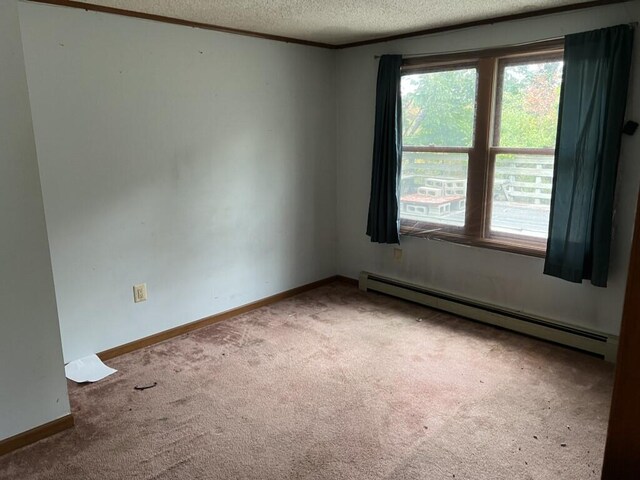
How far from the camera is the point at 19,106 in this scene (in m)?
2.04

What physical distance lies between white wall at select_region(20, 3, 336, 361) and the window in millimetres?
868

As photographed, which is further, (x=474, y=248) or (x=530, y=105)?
(x=474, y=248)

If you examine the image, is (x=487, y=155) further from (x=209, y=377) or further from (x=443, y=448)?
(x=209, y=377)

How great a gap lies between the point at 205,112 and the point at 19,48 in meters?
1.43

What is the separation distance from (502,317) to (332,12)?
2.35m

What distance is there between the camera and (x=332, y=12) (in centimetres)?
294

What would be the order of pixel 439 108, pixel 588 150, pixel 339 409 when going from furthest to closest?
pixel 439 108
pixel 588 150
pixel 339 409

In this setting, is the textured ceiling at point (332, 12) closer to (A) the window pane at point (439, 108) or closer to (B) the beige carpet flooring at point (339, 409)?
(A) the window pane at point (439, 108)

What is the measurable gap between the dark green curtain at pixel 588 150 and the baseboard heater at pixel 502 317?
366 millimetres

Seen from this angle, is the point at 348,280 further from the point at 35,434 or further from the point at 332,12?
the point at 35,434

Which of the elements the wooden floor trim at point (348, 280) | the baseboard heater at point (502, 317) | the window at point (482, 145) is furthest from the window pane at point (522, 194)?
the wooden floor trim at point (348, 280)

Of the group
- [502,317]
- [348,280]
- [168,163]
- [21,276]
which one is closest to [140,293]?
[168,163]

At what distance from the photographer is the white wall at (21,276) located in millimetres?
2008

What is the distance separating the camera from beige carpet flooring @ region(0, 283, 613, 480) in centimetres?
206
